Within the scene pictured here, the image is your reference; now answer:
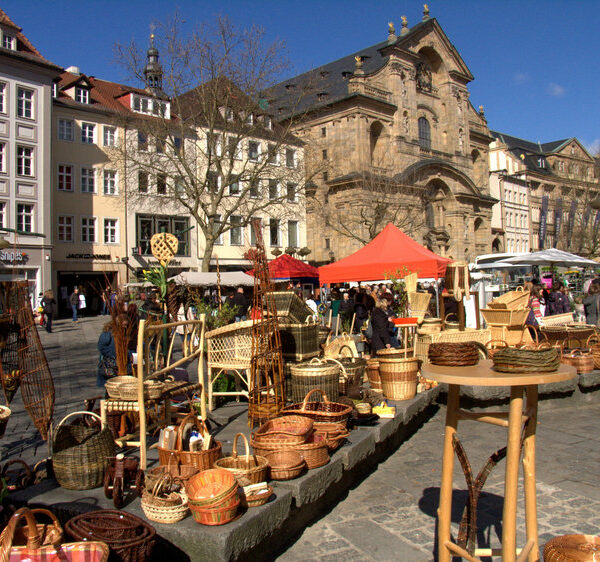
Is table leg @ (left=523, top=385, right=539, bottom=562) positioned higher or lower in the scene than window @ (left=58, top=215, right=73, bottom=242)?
lower

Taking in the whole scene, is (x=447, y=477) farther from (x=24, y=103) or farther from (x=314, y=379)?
(x=24, y=103)

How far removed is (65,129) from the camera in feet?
103

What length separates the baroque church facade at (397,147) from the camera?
129 ft

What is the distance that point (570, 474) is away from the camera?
220 inches

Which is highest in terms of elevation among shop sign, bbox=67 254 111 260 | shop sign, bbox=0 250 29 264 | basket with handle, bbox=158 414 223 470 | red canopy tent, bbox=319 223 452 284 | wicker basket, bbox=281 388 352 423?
shop sign, bbox=67 254 111 260

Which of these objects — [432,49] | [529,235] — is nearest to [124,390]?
[432,49]

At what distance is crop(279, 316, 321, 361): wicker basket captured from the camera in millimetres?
6957

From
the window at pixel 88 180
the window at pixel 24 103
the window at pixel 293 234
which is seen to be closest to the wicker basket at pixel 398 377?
the window at pixel 24 103

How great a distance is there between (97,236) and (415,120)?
25.9 meters

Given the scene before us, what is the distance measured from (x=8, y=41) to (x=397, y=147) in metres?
25.9

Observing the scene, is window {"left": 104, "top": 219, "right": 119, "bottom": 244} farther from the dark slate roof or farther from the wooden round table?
the wooden round table

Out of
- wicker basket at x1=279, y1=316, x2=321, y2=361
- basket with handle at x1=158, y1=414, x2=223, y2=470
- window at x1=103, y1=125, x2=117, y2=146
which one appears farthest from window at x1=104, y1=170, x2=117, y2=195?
basket with handle at x1=158, y1=414, x2=223, y2=470

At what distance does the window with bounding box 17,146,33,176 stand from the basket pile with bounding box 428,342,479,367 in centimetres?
2888

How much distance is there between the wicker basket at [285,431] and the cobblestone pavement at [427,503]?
2.23 feet
